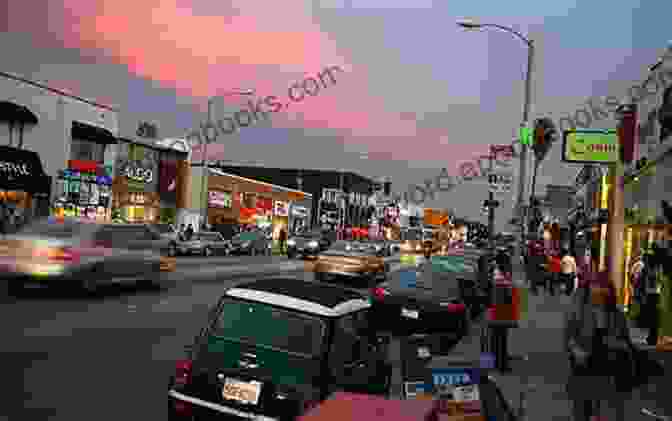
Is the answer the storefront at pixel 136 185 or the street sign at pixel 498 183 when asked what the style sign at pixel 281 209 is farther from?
the street sign at pixel 498 183

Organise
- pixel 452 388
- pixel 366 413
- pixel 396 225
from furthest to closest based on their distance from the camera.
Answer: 1. pixel 396 225
2. pixel 452 388
3. pixel 366 413

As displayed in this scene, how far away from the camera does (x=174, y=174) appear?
5053 cm

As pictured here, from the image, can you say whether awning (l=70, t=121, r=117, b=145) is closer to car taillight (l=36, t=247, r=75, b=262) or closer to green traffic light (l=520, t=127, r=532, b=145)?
car taillight (l=36, t=247, r=75, b=262)

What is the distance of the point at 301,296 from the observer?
242 inches

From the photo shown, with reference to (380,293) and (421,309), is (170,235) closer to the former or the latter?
(380,293)

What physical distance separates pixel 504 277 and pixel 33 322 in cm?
782

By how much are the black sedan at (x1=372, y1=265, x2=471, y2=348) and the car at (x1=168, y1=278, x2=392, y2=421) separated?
6469mm

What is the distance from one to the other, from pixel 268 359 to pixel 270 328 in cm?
35

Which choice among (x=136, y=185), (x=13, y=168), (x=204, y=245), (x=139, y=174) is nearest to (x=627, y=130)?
(x=204, y=245)

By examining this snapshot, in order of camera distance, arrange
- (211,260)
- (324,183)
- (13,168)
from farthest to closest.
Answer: (324,183) < (211,260) < (13,168)

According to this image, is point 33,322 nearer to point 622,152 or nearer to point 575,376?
point 575,376

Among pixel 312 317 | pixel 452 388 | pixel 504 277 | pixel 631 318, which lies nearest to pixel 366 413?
pixel 452 388

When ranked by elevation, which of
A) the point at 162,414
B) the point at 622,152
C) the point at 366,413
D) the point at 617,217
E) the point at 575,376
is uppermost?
the point at 622,152

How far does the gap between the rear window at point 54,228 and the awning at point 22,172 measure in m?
18.1
